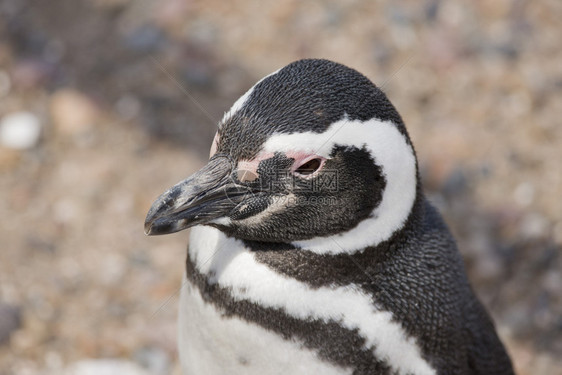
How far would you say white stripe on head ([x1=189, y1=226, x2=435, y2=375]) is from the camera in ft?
4.56

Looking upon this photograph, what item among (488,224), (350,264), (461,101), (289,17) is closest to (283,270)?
(350,264)

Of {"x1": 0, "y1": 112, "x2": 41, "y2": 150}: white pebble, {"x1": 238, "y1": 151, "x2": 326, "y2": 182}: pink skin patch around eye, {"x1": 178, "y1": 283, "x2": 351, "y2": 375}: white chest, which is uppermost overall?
{"x1": 0, "y1": 112, "x2": 41, "y2": 150}: white pebble

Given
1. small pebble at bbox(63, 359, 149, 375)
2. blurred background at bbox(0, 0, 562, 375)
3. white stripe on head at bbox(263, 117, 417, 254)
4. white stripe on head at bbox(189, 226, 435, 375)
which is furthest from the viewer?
blurred background at bbox(0, 0, 562, 375)

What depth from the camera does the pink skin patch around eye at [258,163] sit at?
1283 millimetres

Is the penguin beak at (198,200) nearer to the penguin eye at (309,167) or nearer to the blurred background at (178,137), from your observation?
the penguin eye at (309,167)

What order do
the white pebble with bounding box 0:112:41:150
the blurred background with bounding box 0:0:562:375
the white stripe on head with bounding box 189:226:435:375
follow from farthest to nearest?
1. the white pebble with bounding box 0:112:41:150
2. the blurred background with bounding box 0:0:562:375
3. the white stripe on head with bounding box 189:226:435:375

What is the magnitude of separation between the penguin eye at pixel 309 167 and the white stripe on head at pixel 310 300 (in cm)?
21

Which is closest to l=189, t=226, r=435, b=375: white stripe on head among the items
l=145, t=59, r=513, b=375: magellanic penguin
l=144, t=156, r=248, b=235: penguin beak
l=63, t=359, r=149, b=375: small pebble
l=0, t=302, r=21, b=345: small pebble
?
Result: l=145, t=59, r=513, b=375: magellanic penguin

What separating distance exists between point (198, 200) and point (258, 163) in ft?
0.41

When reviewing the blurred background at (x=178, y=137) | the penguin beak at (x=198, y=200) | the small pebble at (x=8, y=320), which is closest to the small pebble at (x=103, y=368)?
the blurred background at (x=178, y=137)

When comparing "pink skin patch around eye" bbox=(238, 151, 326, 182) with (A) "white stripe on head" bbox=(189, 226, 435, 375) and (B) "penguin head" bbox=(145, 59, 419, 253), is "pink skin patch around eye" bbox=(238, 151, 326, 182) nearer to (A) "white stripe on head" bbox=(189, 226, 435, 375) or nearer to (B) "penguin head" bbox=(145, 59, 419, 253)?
(B) "penguin head" bbox=(145, 59, 419, 253)

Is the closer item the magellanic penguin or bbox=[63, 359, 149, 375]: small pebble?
the magellanic penguin

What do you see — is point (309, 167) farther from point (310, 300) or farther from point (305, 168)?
point (310, 300)

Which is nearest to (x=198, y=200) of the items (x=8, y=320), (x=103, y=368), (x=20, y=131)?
(x=103, y=368)
